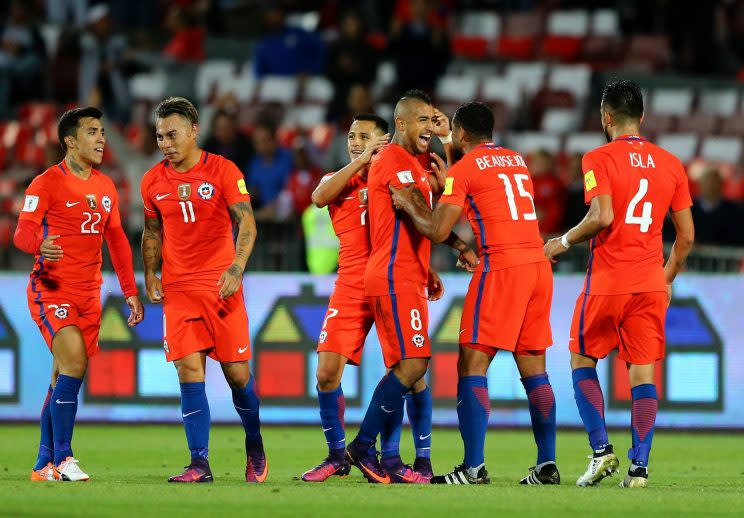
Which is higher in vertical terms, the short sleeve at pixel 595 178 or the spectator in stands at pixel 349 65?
the spectator in stands at pixel 349 65

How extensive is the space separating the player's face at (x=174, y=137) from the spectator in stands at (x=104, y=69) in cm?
1083

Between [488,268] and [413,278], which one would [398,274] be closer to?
[413,278]

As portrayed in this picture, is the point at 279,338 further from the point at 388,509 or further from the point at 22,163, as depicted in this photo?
the point at 22,163

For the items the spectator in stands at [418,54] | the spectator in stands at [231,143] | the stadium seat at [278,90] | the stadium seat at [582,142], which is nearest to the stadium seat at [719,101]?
the stadium seat at [582,142]

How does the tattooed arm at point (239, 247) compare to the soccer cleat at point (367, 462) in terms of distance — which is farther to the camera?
the soccer cleat at point (367, 462)

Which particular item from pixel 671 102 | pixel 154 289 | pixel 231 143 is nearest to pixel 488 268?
pixel 154 289

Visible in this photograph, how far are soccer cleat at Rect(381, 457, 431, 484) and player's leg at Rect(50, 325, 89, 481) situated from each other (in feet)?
5.84

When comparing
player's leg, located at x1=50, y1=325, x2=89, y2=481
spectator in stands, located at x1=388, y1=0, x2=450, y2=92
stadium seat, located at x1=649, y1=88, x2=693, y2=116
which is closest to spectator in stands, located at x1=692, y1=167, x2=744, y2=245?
stadium seat, located at x1=649, y1=88, x2=693, y2=116

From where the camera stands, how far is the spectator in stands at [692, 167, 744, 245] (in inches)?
548

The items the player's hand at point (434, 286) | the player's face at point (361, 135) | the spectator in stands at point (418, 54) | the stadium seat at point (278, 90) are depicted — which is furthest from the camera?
the stadium seat at point (278, 90)

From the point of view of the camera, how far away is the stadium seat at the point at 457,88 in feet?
63.6

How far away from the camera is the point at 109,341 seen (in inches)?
507

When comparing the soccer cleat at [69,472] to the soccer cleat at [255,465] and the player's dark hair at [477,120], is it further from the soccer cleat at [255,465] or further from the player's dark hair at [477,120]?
the player's dark hair at [477,120]

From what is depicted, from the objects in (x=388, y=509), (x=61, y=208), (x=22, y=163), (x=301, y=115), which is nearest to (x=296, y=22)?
(x=301, y=115)
